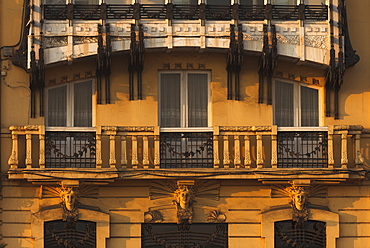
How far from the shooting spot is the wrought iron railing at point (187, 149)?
33562mm

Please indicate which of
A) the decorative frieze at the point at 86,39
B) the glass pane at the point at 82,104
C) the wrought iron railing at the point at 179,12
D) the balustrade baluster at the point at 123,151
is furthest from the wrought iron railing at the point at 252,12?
the glass pane at the point at 82,104

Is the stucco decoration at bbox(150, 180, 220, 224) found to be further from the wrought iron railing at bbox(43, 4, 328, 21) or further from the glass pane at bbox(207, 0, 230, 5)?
the glass pane at bbox(207, 0, 230, 5)

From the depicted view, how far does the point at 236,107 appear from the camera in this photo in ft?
113

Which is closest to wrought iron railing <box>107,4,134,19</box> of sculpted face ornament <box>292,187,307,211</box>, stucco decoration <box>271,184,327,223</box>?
stucco decoration <box>271,184,327,223</box>

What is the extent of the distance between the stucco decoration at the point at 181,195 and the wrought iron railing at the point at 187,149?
515 millimetres

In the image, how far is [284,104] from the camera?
34875 mm

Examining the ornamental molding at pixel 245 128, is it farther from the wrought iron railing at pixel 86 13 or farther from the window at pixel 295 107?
the wrought iron railing at pixel 86 13

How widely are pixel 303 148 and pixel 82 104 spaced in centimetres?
592

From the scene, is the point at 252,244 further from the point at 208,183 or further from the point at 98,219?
the point at 98,219

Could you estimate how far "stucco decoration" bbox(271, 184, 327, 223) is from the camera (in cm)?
3356

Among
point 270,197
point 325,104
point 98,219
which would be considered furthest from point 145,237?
point 325,104

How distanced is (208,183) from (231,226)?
1.28 metres

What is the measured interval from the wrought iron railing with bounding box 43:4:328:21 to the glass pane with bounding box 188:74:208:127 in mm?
1945

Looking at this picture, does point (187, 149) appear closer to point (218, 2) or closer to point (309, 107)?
point (309, 107)
